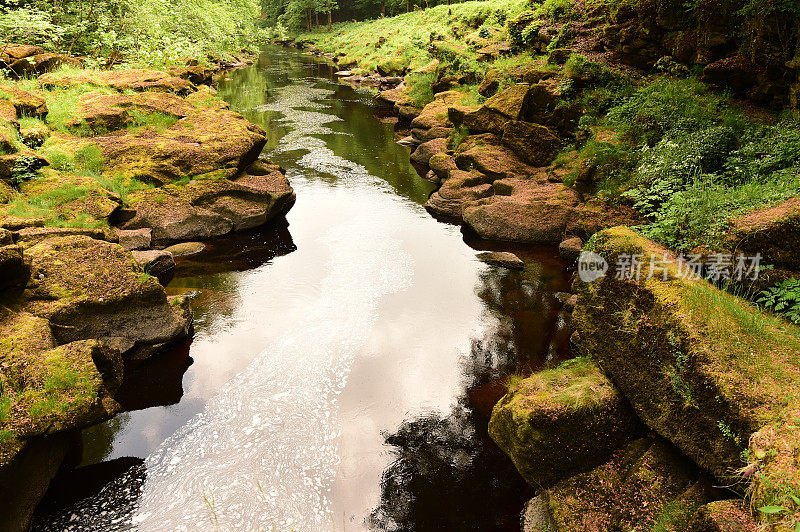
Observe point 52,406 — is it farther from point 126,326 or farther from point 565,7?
point 565,7

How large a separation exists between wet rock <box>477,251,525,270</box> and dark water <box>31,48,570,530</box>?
265 mm

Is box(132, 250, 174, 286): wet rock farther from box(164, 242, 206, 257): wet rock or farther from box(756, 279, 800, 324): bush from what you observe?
box(756, 279, 800, 324): bush

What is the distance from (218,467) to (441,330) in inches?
176

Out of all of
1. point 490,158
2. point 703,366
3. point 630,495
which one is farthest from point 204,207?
point 703,366

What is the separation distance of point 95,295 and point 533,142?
12.9 meters

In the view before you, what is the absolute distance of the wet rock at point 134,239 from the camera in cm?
969

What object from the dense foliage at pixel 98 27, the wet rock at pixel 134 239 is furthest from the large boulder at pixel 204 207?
the dense foliage at pixel 98 27

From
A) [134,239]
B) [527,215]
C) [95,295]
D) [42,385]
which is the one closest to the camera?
[42,385]

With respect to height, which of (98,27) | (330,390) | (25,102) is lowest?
(330,390)

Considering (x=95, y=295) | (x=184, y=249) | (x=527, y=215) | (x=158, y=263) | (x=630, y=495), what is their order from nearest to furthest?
(x=630, y=495)
(x=95, y=295)
(x=158, y=263)
(x=184, y=249)
(x=527, y=215)

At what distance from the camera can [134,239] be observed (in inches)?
388

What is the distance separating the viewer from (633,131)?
11805mm

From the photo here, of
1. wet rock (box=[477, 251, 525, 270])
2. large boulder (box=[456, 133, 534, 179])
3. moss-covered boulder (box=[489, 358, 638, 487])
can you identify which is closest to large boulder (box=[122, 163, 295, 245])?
wet rock (box=[477, 251, 525, 270])

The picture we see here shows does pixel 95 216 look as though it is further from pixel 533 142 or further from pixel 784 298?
pixel 533 142
